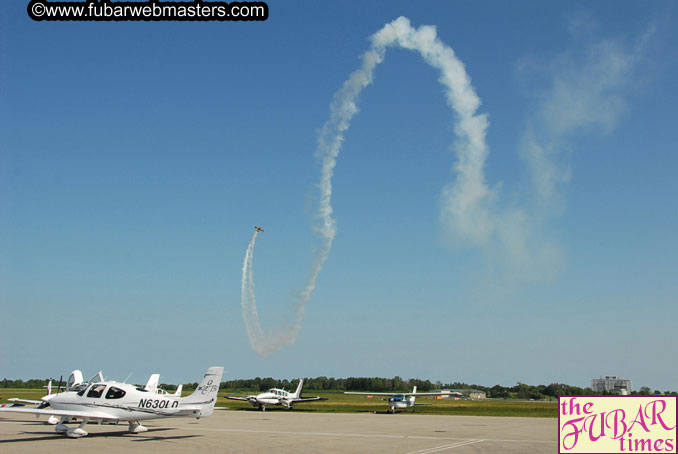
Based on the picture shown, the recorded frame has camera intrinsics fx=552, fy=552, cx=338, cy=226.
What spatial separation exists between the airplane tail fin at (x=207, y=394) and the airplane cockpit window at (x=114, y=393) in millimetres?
2935

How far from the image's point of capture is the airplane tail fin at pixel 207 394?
27.2 metres

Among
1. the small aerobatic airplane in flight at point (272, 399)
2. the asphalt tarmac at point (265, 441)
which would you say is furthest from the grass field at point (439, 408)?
the asphalt tarmac at point (265, 441)

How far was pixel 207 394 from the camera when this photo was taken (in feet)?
90.4

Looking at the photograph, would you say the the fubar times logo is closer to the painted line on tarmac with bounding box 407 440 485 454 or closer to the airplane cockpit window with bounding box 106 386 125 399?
the painted line on tarmac with bounding box 407 440 485 454

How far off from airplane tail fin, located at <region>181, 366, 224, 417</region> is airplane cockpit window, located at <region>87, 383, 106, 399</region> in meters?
3.97

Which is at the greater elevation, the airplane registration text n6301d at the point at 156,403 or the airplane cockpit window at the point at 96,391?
the airplane cockpit window at the point at 96,391

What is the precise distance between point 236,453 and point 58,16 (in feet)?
64.3

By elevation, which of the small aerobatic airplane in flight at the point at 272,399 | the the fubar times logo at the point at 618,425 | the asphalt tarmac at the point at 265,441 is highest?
the the fubar times logo at the point at 618,425

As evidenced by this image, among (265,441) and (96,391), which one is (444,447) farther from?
(96,391)

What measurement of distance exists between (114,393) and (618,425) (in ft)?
79.8

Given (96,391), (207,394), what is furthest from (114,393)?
(207,394)

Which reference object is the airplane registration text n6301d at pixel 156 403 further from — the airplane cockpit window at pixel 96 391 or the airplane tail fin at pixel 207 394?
the airplane cockpit window at pixel 96 391

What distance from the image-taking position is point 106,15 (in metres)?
23.7

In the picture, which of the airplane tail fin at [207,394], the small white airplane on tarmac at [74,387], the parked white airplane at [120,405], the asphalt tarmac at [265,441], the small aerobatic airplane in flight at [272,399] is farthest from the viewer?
the small aerobatic airplane in flight at [272,399]
